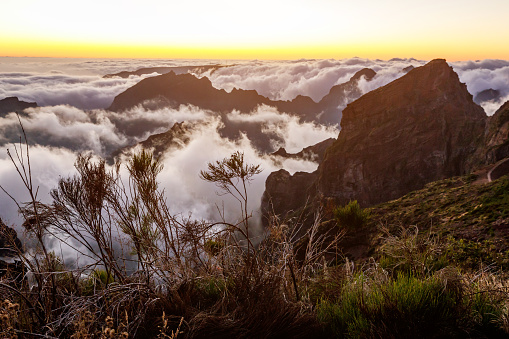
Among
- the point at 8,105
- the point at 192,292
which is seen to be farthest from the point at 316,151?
the point at 8,105

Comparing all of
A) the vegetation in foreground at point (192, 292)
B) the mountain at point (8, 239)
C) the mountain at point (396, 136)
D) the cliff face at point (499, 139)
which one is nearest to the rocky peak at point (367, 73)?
the mountain at point (396, 136)

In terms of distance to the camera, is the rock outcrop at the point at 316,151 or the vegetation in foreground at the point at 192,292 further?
the rock outcrop at the point at 316,151

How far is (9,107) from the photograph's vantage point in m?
133

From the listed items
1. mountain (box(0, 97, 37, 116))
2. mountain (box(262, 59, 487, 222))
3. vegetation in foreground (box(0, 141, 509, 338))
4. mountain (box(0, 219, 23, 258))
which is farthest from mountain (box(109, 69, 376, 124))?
mountain (box(0, 219, 23, 258))

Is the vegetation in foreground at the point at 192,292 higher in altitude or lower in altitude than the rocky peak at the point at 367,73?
lower

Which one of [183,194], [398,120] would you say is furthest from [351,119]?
[183,194]

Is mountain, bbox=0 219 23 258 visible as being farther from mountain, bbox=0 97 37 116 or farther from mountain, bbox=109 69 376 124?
mountain, bbox=109 69 376 124

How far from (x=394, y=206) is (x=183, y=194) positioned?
488 ft

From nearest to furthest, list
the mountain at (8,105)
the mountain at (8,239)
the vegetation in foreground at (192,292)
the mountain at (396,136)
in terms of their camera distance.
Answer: the vegetation in foreground at (192,292) → the mountain at (8,239) → the mountain at (396,136) → the mountain at (8,105)

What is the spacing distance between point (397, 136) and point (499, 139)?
38277 millimetres

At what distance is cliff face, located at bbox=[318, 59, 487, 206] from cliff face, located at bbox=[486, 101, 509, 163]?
107ft

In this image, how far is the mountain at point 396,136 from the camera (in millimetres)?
61719

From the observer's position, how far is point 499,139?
27.0 m

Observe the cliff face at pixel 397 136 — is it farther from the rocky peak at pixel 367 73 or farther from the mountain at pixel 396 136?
the rocky peak at pixel 367 73
